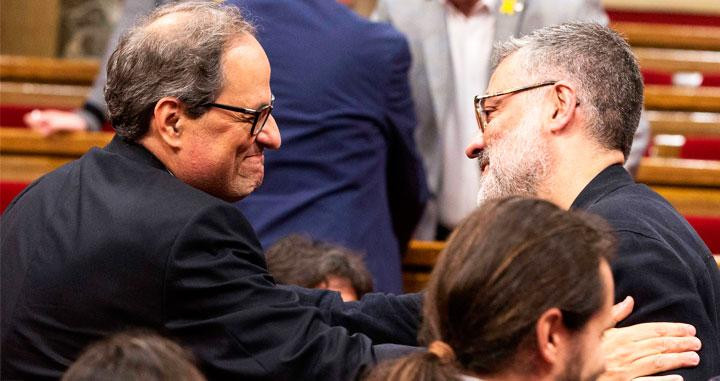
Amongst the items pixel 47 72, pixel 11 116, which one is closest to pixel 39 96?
pixel 11 116

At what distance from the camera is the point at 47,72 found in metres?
5.16

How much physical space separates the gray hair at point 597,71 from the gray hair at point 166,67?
25.1 inches

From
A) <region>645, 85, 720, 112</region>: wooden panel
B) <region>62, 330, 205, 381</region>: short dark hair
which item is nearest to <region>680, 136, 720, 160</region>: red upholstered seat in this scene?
<region>645, 85, 720, 112</region>: wooden panel

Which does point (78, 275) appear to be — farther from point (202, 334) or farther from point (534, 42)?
point (534, 42)

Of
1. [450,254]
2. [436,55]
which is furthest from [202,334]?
[436,55]

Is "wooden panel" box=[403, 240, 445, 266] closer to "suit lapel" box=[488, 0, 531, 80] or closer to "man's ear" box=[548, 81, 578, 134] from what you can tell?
"suit lapel" box=[488, 0, 531, 80]

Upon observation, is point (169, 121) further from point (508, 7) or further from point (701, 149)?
point (701, 149)

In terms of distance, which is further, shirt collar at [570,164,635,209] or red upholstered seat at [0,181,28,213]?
red upholstered seat at [0,181,28,213]

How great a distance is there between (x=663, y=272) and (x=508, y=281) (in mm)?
614

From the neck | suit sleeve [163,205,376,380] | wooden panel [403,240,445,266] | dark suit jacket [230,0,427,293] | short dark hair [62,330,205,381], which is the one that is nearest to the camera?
short dark hair [62,330,205,381]

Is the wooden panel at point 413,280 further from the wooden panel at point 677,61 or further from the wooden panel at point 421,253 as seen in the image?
the wooden panel at point 677,61

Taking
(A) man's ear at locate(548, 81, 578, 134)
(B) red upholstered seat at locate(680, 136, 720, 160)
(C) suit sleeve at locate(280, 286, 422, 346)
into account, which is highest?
(A) man's ear at locate(548, 81, 578, 134)

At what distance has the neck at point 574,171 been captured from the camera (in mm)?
2242

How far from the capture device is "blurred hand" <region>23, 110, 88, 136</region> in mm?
3770
